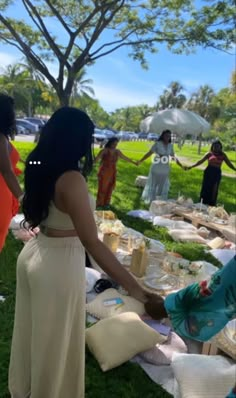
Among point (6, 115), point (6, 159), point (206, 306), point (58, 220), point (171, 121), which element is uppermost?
point (171, 121)

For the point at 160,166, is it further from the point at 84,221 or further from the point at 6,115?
the point at 84,221

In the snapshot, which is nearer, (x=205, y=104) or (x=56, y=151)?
(x=56, y=151)

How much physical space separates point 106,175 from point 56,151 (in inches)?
240

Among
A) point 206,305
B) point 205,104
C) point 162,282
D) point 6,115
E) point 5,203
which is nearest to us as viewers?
point 206,305

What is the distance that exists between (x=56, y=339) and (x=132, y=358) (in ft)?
4.04

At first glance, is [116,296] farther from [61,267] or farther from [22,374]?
[61,267]

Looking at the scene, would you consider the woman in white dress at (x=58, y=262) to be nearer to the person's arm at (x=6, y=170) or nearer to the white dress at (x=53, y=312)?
the white dress at (x=53, y=312)

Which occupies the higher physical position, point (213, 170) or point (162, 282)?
point (213, 170)

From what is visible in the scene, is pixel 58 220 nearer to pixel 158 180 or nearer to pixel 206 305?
pixel 206 305

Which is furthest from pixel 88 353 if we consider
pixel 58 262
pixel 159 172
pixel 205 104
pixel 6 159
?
pixel 205 104

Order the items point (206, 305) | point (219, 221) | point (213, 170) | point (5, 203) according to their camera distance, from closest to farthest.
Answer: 1. point (206, 305)
2. point (5, 203)
3. point (219, 221)
4. point (213, 170)

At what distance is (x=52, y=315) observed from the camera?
192cm

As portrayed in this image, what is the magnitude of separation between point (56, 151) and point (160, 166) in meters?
6.99

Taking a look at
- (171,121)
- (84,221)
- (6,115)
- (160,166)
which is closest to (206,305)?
(84,221)
